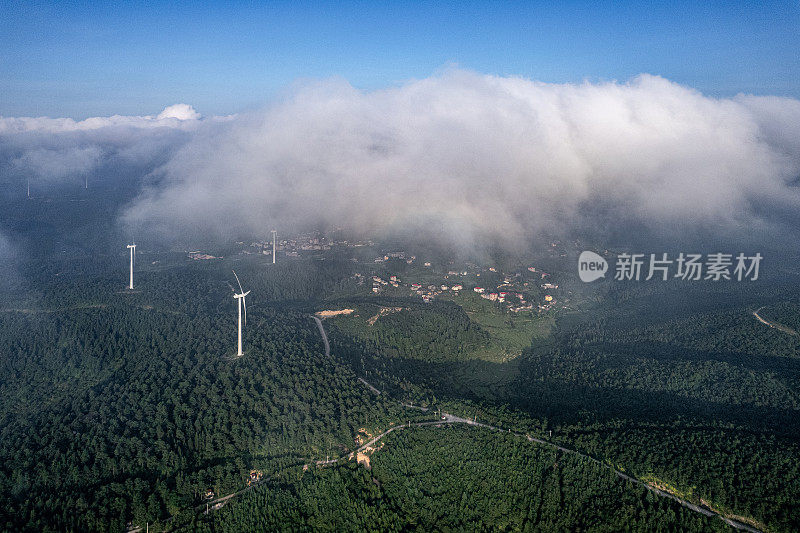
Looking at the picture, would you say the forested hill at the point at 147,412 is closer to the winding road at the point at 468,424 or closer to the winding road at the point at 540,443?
the winding road at the point at 468,424

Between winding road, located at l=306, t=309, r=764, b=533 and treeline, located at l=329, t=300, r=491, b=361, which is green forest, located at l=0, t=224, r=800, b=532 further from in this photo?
winding road, located at l=306, t=309, r=764, b=533

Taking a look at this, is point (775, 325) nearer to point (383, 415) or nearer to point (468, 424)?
point (468, 424)

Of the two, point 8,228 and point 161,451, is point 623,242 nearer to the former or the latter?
point 161,451

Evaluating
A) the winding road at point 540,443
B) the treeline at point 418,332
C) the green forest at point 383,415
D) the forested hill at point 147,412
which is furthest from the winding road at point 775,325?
the forested hill at point 147,412

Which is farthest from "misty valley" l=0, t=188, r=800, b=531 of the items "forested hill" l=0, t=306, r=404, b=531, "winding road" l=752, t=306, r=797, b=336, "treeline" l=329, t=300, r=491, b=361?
"winding road" l=752, t=306, r=797, b=336

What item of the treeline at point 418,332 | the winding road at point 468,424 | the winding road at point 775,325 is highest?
the winding road at point 775,325

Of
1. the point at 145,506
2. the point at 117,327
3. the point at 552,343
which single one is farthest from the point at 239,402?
the point at 552,343

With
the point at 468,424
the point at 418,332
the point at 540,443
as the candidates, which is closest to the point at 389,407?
the point at 468,424

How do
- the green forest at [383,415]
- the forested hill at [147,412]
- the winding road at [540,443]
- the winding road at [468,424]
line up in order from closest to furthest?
the winding road at [540,443], the winding road at [468,424], the green forest at [383,415], the forested hill at [147,412]

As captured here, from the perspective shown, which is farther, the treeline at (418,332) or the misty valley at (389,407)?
the treeline at (418,332)

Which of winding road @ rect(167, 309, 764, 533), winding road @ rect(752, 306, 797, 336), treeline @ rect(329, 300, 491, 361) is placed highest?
winding road @ rect(752, 306, 797, 336)

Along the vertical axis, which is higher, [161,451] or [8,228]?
[8,228]
